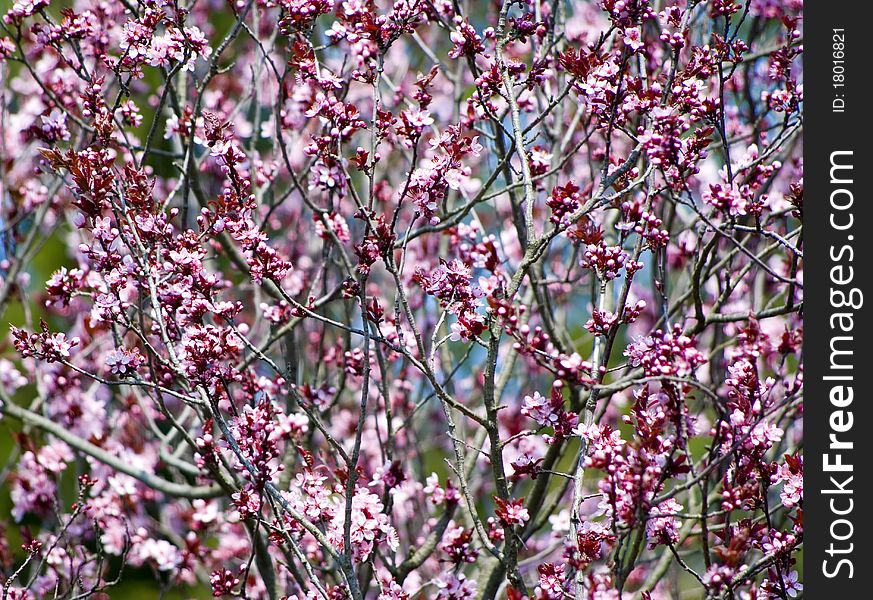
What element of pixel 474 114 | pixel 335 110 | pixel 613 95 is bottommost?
pixel 335 110

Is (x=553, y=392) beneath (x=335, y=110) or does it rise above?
beneath

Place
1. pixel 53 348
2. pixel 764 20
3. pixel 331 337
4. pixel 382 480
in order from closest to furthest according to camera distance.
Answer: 1. pixel 53 348
2. pixel 382 480
3. pixel 764 20
4. pixel 331 337

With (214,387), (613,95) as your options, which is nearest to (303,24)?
(613,95)

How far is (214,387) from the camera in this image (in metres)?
3.41

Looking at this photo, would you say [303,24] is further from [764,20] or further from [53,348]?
[764,20]

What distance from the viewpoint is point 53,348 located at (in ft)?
10.9
